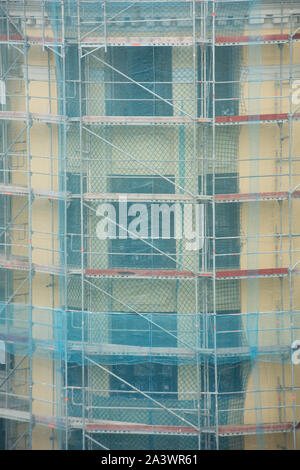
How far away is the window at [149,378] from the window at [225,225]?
192 centimetres

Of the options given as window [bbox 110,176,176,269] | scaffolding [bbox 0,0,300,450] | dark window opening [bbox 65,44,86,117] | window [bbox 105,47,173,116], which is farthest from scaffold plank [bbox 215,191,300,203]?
dark window opening [bbox 65,44,86,117]

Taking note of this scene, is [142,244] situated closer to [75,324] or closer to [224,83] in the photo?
[75,324]

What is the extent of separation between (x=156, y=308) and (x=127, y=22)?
15.4ft

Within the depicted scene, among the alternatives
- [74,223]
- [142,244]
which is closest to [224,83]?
[142,244]

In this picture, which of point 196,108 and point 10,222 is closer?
point 196,108

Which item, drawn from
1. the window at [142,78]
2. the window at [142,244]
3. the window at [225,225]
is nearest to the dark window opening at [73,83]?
the window at [142,78]

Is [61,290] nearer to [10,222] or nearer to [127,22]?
[10,222]

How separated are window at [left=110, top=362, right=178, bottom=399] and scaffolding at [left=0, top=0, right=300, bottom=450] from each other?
0.08ft

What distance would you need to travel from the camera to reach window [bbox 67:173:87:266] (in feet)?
36.5

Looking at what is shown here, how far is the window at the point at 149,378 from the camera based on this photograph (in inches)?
438

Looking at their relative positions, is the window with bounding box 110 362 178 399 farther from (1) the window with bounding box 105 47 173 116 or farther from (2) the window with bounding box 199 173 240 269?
(1) the window with bounding box 105 47 173 116

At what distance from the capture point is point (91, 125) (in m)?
11.0

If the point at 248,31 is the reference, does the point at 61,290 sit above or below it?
below

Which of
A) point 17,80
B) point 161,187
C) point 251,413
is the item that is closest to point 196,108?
point 161,187
